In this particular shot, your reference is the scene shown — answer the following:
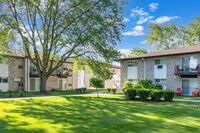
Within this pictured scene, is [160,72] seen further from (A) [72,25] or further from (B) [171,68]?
(A) [72,25]

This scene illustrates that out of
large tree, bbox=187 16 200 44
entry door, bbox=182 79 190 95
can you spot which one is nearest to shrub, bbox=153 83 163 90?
entry door, bbox=182 79 190 95

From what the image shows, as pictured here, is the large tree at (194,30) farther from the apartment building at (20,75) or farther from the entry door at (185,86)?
the apartment building at (20,75)

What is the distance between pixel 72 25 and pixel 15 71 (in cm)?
Result: 1260

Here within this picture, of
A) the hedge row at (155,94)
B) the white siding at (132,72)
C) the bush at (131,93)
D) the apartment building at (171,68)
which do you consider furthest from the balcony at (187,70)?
the bush at (131,93)

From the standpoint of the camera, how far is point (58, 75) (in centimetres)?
3180

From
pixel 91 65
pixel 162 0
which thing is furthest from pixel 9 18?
pixel 162 0

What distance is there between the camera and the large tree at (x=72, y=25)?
19422mm

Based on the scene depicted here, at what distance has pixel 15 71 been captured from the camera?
26.7 meters

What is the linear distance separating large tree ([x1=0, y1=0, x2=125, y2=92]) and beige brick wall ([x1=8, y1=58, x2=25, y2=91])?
6379 mm

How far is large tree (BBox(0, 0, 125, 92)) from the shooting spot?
19.4m

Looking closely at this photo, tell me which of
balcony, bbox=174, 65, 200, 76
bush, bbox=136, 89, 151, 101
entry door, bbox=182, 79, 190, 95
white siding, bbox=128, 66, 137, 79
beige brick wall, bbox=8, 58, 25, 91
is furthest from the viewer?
white siding, bbox=128, 66, 137, 79

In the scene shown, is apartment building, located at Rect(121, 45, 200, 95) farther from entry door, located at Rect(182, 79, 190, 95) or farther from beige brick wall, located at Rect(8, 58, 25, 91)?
beige brick wall, located at Rect(8, 58, 25, 91)

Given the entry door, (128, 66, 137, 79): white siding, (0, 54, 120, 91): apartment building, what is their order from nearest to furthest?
the entry door, (0, 54, 120, 91): apartment building, (128, 66, 137, 79): white siding

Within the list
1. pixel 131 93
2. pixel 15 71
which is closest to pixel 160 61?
pixel 131 93
